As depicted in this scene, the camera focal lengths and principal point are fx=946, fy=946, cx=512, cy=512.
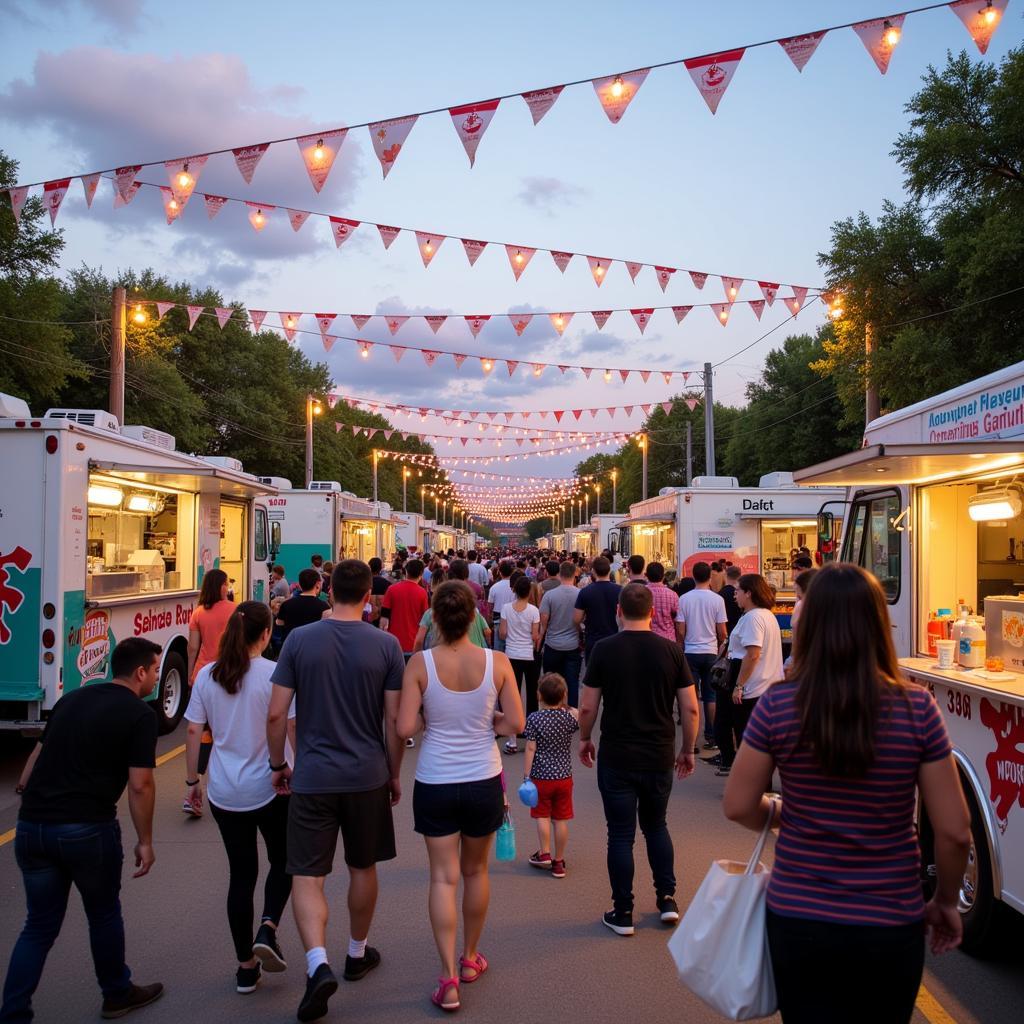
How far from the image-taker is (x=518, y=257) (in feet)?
43.4

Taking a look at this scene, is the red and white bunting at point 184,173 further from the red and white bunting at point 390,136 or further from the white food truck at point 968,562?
the white food truck at point 968,562

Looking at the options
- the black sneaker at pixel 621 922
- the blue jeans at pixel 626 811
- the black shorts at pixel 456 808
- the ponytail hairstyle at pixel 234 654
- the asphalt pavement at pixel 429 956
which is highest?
the ponytail hairstyle at pixel 234 654

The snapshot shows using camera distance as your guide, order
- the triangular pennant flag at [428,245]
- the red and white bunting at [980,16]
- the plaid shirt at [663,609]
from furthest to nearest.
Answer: the triangular pennant flag at [428,245] → the plaid shirt at [663,609] → the red and white bunting at [980,16]

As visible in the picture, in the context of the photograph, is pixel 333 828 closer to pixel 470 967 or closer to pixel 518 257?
pixel 470 967

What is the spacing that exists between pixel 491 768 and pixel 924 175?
17.8 meters

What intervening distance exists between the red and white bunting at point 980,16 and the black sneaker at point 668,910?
7.30 m

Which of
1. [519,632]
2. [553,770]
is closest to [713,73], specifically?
[519,632]

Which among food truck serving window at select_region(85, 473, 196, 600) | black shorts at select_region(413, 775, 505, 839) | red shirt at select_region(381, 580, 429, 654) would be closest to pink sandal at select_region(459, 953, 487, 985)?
black shorts at select_region(413, 775, 505, 839)

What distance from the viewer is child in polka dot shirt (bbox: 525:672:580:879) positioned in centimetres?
571

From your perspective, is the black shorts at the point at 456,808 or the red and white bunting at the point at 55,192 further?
the red and white bunting at the point at 55,192

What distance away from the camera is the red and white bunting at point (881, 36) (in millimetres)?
8263

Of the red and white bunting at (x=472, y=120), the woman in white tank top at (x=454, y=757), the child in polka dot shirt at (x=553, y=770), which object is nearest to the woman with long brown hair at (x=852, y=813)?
the woman in white tank top at (x=454, y=757)

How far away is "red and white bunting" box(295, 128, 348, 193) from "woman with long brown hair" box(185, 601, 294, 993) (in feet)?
23.3

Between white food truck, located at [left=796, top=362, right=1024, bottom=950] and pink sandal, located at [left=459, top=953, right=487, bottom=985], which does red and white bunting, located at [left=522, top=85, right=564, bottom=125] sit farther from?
pink sandal, located at [left=459, top=953, right=487, bottom=985]
